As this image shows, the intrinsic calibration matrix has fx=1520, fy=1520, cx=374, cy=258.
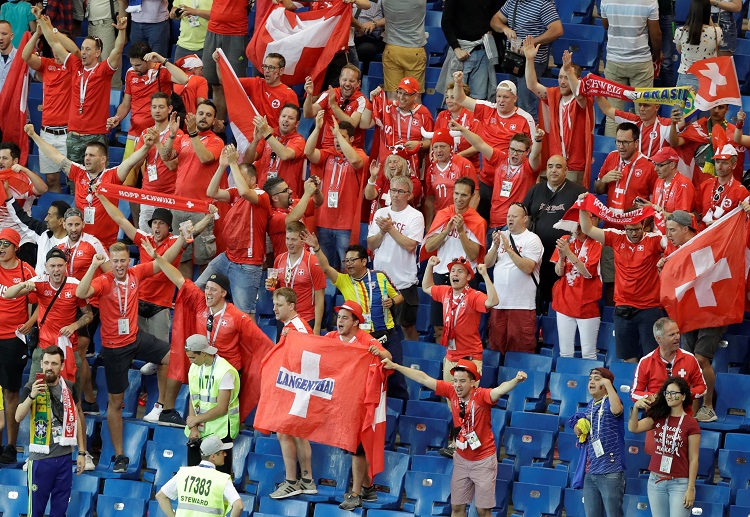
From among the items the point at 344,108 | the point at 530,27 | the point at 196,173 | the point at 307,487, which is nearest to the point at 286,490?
the point at 307,487

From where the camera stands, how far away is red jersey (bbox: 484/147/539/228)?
13805 millimetres

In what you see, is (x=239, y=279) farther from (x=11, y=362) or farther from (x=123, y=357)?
(x=11, y=362)

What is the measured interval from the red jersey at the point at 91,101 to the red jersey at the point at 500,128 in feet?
13.1

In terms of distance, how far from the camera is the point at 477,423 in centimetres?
1165

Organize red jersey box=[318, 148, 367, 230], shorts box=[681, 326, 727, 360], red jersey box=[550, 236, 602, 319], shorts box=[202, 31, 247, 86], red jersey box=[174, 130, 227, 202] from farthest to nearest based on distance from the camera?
shorts box=[202, 31, 247, 86] < red jersey box=[174, 130, 227, 202] < red jersey box=[318, 148, 367, 230] < red jersey box=[550, 236, 602, 319] < shorts box=[681, 326, 727, 360]

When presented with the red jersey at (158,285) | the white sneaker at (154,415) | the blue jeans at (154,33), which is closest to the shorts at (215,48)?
the blue jeans at (154,33)

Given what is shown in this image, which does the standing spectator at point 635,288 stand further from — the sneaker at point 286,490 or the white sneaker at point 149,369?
the white sneaker at point 149,369

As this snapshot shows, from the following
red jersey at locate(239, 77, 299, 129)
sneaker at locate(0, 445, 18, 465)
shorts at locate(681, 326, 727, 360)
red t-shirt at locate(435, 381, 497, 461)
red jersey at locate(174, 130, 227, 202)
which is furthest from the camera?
red jersey at locate(239, 77, 299, 129)

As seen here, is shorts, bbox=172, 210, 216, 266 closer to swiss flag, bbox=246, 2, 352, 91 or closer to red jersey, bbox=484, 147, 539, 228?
swiss flag, bbox=246, 2, 352, 91

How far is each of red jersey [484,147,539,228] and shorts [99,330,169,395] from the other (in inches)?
129

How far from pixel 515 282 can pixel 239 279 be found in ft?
8.13

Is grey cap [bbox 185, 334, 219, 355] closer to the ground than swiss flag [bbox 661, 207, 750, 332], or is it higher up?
closer to the ground

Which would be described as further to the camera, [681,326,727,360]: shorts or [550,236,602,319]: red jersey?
[550,236,602,319]: red jersey

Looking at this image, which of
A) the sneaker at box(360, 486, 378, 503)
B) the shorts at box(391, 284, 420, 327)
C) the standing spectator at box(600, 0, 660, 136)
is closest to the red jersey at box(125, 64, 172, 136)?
the shorts at box(391, 284, 420, 327)
